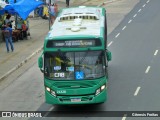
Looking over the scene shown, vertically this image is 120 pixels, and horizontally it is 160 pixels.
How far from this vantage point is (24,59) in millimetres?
27469

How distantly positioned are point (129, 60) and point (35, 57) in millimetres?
6127

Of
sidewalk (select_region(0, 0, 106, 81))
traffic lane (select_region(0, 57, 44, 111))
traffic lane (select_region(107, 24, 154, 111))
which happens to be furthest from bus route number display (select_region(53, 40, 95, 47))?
sidewalk (select_region(0, 0, 106, 81))

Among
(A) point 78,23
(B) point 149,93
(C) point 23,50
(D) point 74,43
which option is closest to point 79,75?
(D) point 74,43

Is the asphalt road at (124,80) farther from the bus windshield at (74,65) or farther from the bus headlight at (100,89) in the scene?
the bus windshield at (74,65)

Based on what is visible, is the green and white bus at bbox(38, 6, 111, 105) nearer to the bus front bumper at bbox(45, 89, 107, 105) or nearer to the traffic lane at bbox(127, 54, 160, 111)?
the bus front bumper at bbox(45, 89, 107, 105)

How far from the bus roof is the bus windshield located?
0.86 metres

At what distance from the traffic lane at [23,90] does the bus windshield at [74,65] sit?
225cm

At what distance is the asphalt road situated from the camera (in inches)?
728

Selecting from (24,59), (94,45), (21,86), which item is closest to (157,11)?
(24,59)

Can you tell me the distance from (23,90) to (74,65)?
5.16m

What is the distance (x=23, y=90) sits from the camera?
846 inches

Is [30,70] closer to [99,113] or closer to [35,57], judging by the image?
[35,57]

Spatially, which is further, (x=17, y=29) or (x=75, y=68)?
(x=17, y=29)

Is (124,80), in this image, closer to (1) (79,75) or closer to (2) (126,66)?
(2) (126,66)
